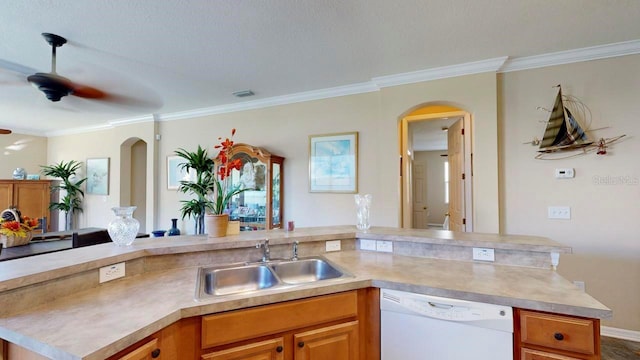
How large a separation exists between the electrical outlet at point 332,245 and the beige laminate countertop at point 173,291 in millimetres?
133

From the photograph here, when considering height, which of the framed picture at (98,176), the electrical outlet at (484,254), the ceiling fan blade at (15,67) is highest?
the ceiling fan blade at (15,67)

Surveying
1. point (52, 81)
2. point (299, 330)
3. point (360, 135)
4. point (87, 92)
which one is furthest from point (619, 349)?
point (87, 92)

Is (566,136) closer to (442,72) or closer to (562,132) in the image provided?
(562,132)

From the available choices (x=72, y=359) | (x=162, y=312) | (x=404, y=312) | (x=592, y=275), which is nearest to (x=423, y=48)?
(x=404, y=312)

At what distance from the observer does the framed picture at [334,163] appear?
11.5 feet

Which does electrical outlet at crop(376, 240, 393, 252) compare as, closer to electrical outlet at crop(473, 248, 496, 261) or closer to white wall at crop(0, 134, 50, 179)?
electrical outlet at crop(473, 248, 496, 261)

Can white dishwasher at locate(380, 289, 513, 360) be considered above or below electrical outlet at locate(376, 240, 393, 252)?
below

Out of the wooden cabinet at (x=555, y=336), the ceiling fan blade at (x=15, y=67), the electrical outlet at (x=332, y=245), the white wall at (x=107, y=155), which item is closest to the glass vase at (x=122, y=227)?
the electrical outlet at (x=332, y=245)

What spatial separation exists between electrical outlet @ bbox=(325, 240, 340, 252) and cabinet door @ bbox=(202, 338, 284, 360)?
845 millimetres

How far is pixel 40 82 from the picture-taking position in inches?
89.5

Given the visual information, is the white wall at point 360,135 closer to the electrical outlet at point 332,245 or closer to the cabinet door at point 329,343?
the electrical outlet at point 332,245

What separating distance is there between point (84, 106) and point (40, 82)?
2.30 m

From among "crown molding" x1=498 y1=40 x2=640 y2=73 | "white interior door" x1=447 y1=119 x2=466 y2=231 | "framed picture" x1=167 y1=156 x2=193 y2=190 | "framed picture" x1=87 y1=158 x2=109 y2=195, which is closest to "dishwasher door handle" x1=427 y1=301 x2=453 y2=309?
"white interior door" x1=447 y1=119 x2=466 y2=231

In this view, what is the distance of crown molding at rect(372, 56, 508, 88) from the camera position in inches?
108
